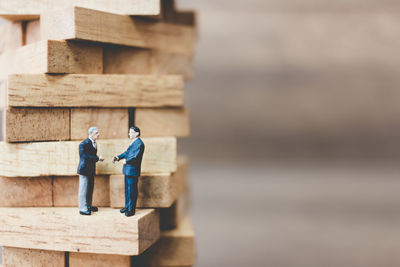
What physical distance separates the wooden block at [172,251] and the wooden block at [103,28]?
892 millimetres

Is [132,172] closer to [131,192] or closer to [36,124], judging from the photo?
[131,192]

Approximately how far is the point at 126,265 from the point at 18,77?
837mm

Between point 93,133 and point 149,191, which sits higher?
point 93,133

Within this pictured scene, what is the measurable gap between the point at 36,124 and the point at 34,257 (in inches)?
20.4

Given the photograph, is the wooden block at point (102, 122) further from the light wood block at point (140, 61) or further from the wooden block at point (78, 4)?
the wooden block at point (78, 4)

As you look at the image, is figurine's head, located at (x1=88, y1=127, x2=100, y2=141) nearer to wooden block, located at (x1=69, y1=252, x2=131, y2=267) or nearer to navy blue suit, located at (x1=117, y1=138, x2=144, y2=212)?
navy blue suit, located at (x1=117, y1=138, x2=144, y2=212)

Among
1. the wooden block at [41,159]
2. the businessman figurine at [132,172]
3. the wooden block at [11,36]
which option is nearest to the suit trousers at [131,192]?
the businessman figurine at [132,172]

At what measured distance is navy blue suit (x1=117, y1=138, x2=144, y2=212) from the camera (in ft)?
5.00

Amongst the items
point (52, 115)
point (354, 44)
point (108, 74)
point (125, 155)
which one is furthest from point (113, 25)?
point (354, 44)

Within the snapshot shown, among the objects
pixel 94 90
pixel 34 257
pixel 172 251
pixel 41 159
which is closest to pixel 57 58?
pixel 94 90

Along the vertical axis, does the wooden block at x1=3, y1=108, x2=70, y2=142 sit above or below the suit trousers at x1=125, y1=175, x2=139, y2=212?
above

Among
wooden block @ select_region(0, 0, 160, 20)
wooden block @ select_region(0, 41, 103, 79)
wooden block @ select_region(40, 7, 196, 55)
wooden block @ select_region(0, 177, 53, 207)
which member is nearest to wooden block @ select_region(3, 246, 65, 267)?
wooden block @ select_region(0, 177, 53, 207)

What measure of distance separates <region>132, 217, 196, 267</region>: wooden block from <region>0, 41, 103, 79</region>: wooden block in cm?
82

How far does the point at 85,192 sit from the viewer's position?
1539 mm
